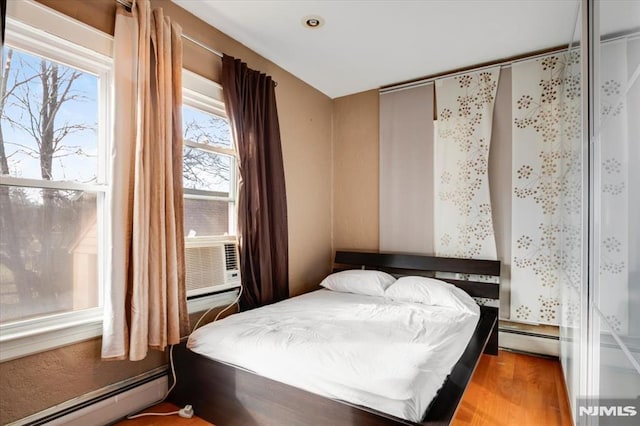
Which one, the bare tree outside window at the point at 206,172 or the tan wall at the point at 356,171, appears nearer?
the bare tree outside window at the point at 206,172

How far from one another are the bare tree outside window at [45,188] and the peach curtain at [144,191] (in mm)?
203

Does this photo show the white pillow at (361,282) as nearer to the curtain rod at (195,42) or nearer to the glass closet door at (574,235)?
the glass closet door at (574,235)

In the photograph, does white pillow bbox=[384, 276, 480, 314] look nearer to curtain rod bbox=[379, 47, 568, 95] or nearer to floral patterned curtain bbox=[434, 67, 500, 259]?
floral patterned curtain bbox=[434, 67, 500, 259]

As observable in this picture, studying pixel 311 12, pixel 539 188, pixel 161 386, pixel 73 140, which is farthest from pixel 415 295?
pixel 73 140

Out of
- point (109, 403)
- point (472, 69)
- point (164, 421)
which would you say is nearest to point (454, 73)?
point (472, 69)

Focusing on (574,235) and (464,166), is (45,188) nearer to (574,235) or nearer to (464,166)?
(574,235)

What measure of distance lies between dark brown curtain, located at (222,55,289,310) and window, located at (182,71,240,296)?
0.37 feet

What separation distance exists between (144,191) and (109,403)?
3.84 ft

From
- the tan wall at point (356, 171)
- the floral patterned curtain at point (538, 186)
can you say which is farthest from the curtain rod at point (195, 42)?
the floral patterned curtain at point (538, 186)

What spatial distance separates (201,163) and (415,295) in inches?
75.6

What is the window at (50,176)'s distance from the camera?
1527mm

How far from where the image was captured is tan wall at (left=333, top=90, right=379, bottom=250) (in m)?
3.53

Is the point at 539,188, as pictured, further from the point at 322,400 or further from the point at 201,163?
the point at 201,163

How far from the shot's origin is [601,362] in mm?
1247
